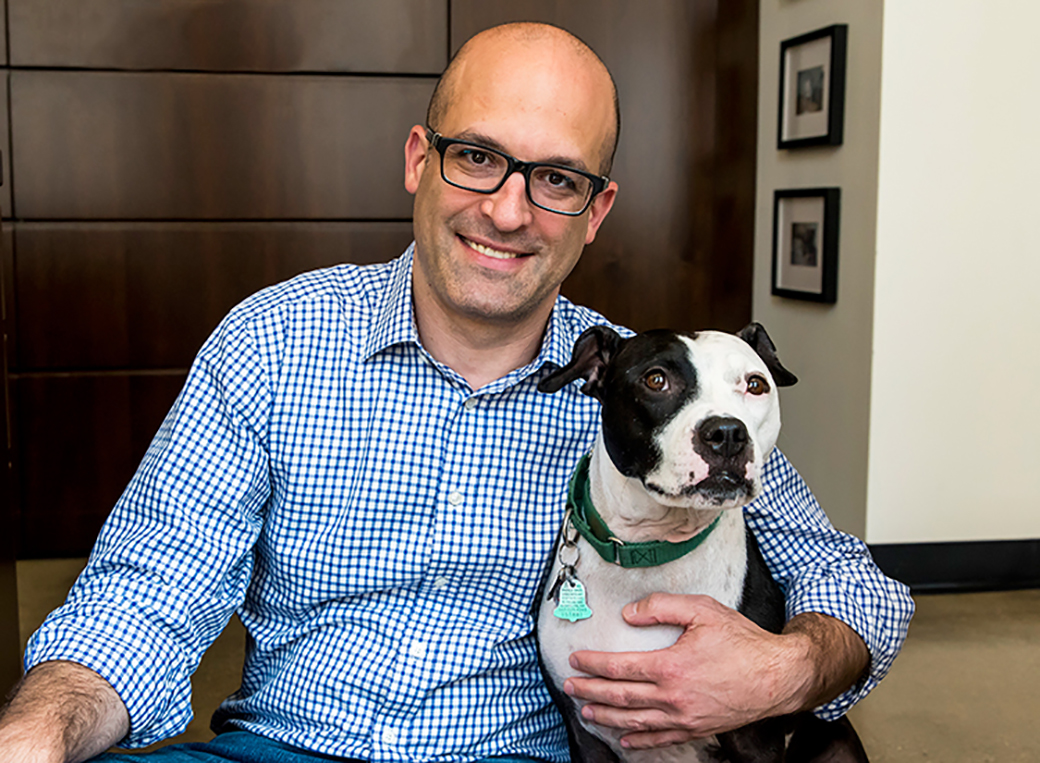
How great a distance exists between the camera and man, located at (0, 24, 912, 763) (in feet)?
4.29

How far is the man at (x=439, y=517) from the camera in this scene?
1307 millimetres

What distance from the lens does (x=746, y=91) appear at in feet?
13.3

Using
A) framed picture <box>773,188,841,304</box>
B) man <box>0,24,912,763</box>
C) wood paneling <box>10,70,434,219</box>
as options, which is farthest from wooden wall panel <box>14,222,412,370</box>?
man <box>0,24,912,763</box>

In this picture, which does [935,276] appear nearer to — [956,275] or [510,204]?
[956,275]

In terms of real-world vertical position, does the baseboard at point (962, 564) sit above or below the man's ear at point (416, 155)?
below

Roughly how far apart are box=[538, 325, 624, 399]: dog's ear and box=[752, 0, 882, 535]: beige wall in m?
2.17

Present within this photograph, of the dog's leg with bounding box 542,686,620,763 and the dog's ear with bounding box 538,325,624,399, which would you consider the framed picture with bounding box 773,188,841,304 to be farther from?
the dog's leg with bounding box 542,686,620,763

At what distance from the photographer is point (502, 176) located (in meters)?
1.41

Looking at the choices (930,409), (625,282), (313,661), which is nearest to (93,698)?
(313,661)

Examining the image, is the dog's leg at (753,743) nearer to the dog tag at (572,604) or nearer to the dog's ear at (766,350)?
the dog tag at (572,604)

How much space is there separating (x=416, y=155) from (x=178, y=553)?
0.66 meters

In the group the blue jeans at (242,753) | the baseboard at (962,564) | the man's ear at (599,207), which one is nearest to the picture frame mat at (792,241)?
the baseboard at (962,564)

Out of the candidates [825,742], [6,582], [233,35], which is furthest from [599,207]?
[233,35]

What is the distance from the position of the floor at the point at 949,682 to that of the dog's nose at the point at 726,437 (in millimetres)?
1556
